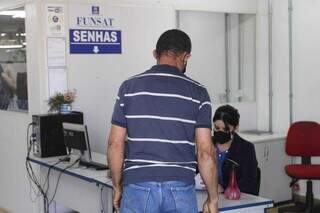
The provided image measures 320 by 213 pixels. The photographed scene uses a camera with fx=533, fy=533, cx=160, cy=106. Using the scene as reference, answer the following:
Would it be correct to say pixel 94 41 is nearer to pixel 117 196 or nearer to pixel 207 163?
pixel 117 196

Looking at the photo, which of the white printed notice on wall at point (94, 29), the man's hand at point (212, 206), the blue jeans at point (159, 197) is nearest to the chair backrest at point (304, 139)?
the white printed notice on wall at point (94, 29)

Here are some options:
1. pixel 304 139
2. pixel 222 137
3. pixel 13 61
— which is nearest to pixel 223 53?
pixel 304 139

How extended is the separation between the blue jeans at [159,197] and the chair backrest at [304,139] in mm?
3270

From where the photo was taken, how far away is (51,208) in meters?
5.02

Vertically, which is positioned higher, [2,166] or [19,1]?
[19,1]

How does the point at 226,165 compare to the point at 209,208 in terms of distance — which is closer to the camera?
the point at 209,208

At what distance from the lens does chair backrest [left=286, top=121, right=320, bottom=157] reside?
544 centimetres

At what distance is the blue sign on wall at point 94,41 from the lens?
512 centimetres

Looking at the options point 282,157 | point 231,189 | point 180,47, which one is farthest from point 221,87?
point 180,47

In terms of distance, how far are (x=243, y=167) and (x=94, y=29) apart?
246 cm

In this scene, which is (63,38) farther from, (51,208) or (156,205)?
(156,205)

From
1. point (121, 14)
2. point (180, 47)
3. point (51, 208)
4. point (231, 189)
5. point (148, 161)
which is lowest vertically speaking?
point (51, 208)

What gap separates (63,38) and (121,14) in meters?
0.70

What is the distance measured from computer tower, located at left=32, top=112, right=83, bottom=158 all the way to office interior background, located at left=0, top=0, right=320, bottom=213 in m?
0.27
